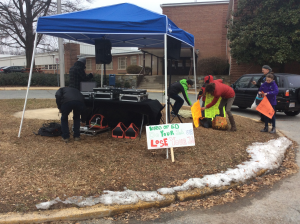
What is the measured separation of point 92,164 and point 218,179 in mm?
2050

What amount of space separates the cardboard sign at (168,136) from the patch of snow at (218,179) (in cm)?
82

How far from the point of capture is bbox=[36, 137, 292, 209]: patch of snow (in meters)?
3.12


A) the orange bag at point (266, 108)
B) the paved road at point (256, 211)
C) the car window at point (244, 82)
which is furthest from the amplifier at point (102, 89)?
the car window at point (244, 82)

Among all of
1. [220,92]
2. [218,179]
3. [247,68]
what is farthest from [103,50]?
[247,68]

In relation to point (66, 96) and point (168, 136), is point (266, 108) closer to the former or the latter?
point (168, 136)

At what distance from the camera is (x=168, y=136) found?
4.39 m

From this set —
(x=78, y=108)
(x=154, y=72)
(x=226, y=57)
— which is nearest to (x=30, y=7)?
(x=154, y=72)

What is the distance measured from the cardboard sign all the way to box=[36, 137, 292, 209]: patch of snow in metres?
0.82

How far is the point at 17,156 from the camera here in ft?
14.2

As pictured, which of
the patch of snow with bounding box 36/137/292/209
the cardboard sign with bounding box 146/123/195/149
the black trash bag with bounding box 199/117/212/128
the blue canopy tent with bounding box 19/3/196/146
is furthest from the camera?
the black trash bag with bounding box 199/117/212/128

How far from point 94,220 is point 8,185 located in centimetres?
139

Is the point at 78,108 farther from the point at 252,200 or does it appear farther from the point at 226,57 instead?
the point at 226,57

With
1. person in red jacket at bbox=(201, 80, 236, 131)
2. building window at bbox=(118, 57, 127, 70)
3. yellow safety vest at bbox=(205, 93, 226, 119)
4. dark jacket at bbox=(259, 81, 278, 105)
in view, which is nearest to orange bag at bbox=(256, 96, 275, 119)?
dark jacket at bbox=(259, 81, 278, 105)

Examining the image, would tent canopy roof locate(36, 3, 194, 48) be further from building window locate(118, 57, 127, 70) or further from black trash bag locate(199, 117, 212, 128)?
building window locate(118, 57, 127, 70)
